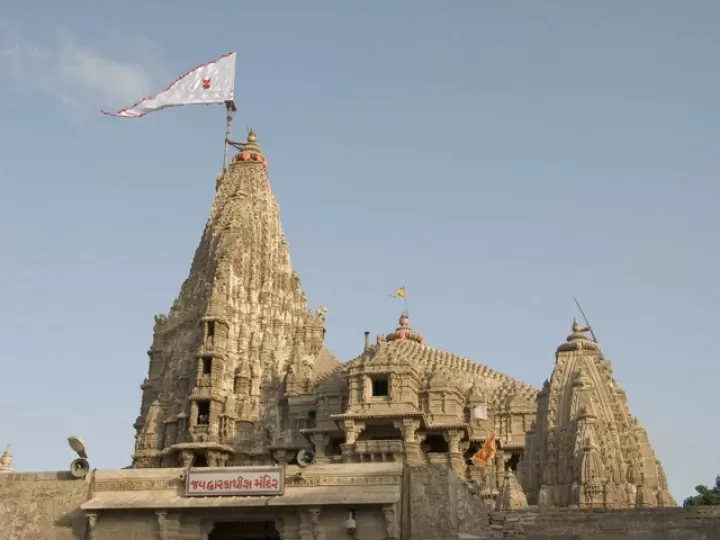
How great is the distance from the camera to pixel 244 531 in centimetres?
2777

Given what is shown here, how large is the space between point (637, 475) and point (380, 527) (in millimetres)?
13035

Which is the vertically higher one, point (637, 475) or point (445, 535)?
point (637, 475)

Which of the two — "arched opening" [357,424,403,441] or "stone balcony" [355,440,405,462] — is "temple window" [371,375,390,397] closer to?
"arched opening" [357,424,403,441]

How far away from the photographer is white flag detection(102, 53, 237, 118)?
48625 mm

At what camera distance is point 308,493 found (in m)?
23.9

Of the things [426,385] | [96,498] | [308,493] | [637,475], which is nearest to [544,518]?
[308,493]

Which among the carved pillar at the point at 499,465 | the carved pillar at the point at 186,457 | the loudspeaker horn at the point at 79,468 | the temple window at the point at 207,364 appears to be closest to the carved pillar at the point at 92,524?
the loudspeaker horn at the point at 79,468

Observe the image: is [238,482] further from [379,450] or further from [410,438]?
[410,438]

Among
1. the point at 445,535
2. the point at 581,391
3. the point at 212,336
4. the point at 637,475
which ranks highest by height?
the point at 212,336

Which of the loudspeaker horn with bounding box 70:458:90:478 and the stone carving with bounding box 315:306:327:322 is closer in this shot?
the loudspeaker horn with bounding box 70:458:90:478

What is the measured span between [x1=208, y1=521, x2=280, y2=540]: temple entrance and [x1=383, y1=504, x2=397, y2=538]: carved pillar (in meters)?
5.28

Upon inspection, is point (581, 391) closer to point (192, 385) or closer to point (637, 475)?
point (637, 475)

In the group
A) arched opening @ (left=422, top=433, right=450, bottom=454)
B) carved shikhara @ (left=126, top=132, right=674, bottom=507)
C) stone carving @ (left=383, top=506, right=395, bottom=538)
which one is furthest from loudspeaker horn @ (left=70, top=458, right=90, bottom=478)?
arched opening @ (left=422, top=433, right=450, bottom=454)

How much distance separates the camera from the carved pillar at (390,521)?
2277cm
